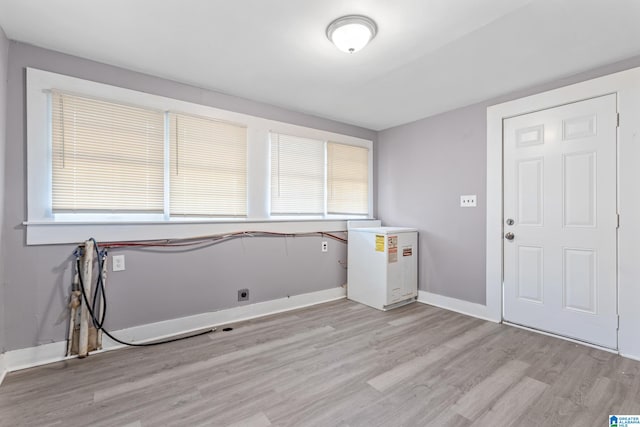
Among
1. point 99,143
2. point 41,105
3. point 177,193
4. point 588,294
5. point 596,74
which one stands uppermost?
point 596,74

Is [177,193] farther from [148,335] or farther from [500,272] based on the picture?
[500,272]

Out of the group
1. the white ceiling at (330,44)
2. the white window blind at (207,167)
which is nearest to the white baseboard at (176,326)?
the white window blind at (207,167)

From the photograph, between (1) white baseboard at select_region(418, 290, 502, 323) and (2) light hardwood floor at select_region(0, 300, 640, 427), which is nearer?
(2) light hardwood floor at select_region(0, 300, 640, 427)

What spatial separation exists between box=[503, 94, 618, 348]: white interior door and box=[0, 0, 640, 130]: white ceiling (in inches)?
19.0

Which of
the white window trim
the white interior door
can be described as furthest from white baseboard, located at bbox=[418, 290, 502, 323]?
the white window trim

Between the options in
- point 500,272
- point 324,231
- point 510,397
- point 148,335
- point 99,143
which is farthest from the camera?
point 324,231

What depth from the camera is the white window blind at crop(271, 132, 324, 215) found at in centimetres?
347

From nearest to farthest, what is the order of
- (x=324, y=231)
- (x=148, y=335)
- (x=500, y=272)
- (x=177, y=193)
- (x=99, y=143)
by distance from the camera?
(x=99, y=143), (x=148, y=335), (x=177, y=193), (x=500, y=272), (x=324, y=231)

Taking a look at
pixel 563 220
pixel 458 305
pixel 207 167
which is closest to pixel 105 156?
pixel 207 167

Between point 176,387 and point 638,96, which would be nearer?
point 176,387

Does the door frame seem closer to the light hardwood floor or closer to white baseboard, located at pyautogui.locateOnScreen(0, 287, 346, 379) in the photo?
the light hardwood floor

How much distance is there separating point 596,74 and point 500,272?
1951 mm

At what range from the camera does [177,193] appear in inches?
111

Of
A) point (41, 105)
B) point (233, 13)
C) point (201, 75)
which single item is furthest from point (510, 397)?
point (41, 105)
